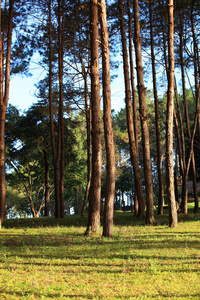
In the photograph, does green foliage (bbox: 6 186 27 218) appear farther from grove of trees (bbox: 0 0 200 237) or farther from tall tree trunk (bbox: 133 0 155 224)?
tall tree trunk (bbox: 133 0 155 224)

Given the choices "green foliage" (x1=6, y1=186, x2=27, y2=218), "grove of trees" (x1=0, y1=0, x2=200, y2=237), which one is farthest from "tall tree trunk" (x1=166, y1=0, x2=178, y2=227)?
"green foliage" (x1=6, y1=186, x2=27, y2=218)

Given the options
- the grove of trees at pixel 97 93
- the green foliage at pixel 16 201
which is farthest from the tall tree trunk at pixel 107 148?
the green foliage at pixel 16 201

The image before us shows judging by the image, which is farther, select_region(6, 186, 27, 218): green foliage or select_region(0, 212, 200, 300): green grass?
select_region(6, 186, 27, 218): green foliage

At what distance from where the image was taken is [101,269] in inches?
221

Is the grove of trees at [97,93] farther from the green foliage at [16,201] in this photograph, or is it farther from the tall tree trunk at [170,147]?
the green foliage at [16,201]

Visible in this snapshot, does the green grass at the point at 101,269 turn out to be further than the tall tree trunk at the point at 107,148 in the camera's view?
No

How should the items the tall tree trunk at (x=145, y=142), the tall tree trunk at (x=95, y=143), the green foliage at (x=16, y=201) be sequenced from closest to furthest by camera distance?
the tall tree trunk at (x=95, y=143), the tall tree trunk at (x=145, y=142), the green foliage at (x=16, y=201)

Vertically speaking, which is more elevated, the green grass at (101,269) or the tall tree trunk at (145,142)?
the tall tree trunk at (145,142)

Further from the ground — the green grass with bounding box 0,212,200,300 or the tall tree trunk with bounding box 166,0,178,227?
the tall tree trunk with bounding box 166,0,178,227

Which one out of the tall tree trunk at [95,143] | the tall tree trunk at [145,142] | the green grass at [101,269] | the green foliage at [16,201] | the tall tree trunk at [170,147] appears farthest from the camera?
the green foliage at [16,201]

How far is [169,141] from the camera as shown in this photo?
12375 millimetres

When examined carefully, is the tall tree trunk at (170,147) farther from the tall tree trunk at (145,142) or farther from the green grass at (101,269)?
the green grass at (101,269)

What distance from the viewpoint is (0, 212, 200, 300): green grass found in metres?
4.47

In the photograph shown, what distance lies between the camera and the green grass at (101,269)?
14.7ft
